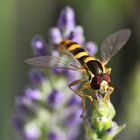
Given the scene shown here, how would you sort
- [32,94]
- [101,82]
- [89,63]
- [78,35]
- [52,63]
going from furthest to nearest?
1. [32,94]
2. [78,35]
3. [89,63]
4. [52,63]
5. [101,82]

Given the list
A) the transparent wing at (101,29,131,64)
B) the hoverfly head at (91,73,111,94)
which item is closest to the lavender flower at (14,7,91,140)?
the transparent wing at (101,29,131,64)

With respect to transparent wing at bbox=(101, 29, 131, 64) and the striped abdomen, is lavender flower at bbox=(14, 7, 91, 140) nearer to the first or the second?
the striped abdomen

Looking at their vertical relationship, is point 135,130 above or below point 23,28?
below

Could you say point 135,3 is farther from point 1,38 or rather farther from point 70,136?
point 70,136

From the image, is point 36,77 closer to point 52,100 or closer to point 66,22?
point 52,100

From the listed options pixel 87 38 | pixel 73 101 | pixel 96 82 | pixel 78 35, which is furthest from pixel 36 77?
pixel 87 38

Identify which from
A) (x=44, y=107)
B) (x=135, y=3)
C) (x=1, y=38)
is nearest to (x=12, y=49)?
(x=1, y=38)
